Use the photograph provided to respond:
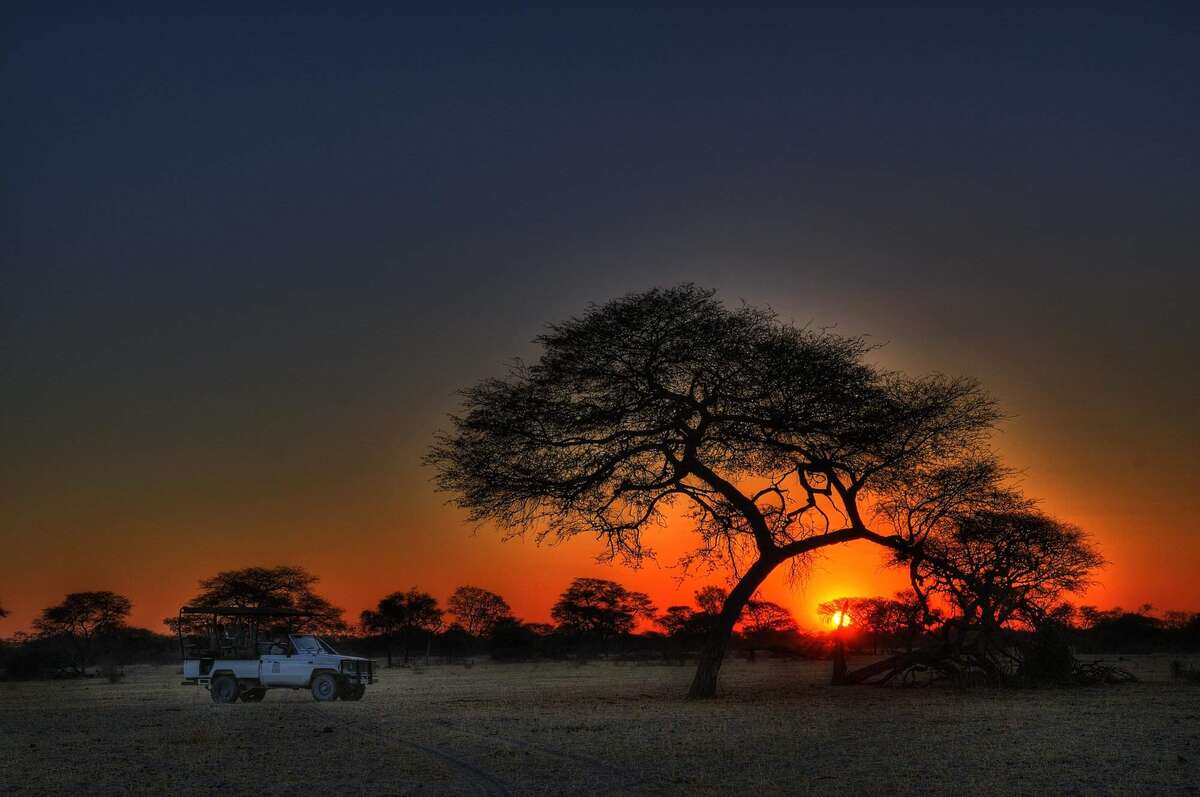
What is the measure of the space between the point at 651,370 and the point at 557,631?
77.0 m

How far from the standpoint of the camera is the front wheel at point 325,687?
2833cm

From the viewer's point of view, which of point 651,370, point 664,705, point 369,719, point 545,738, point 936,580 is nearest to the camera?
point 545,738

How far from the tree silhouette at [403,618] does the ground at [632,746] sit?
67011mm

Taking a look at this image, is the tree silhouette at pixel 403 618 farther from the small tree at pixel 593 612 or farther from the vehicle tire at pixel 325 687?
the vehicle tire at pixel 325 687

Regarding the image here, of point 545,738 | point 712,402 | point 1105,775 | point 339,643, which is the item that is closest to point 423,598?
point 339,643

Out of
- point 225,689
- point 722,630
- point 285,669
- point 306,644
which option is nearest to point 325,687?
point 285,669

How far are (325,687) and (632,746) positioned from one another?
1481 cm

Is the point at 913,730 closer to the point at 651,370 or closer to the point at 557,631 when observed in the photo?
the point at 651,370

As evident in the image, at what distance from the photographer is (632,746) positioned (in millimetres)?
16172

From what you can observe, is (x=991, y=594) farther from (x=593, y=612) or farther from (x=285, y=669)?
(x=593, y=612)

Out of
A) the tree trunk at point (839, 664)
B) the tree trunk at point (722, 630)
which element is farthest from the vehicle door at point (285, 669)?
the tree trunk at point (839, 664)

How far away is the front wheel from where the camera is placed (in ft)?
92.9

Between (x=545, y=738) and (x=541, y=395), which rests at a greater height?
(x=541, y=395)

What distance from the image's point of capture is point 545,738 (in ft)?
57.6
